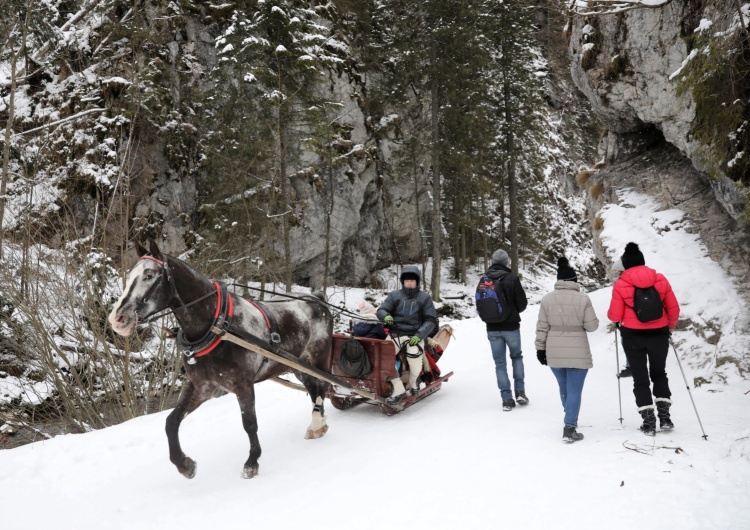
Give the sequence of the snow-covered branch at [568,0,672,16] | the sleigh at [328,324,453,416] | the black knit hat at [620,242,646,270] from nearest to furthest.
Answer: the black knit hat at [620,242,646,270] → the sleigh at [328,324,453,416] → the snow-covered branch at [568,0,672,16]

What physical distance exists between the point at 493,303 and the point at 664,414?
221 centimetres

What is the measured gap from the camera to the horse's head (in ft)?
14.0

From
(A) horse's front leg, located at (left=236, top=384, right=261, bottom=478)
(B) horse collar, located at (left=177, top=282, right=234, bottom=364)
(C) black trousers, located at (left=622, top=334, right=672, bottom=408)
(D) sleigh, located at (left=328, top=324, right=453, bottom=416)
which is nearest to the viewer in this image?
(B) horse collar, located at (left=177, top=282, right=234, bottom=364)

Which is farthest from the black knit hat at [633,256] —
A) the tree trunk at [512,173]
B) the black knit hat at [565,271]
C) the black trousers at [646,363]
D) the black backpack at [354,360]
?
the tree trunk at [512,173]

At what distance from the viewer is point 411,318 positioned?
22.4 feet

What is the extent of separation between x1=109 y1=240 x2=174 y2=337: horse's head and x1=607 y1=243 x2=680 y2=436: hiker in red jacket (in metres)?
4.54

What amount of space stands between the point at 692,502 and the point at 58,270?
36.4 feet

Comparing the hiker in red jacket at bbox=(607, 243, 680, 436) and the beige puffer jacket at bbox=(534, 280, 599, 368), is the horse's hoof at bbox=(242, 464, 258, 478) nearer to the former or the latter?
the beige puffer jacket at bbox=(534, 280, 599, 368)

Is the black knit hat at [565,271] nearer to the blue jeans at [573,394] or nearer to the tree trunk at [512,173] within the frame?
the blue jeans at [573,394]

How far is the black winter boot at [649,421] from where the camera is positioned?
5.31 m

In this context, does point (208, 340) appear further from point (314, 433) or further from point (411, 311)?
point (411, 311)

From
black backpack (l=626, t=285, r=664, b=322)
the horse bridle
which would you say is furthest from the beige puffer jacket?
the horse bridle

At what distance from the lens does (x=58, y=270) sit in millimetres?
10305

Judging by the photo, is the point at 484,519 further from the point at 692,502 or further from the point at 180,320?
the point at 180,320
